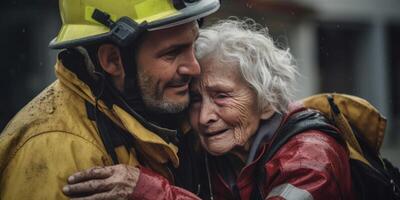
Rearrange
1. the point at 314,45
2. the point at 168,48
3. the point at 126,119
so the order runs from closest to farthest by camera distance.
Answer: the point at 126,119 → the point at 168,48 → the point at 314,45

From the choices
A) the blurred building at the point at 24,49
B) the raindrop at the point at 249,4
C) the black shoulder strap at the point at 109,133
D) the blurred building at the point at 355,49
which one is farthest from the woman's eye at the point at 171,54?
the blurred building at the point at 355,49

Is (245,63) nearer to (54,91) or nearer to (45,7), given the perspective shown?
(54,91)

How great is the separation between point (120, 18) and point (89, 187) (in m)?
0.86

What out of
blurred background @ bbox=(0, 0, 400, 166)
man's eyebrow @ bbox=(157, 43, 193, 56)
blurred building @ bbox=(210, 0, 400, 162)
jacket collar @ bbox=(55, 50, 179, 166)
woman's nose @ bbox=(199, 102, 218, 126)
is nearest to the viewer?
jacket collar @ bbox=(55, 50, 179, 166)

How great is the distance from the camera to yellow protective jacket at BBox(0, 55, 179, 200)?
3.13 meters

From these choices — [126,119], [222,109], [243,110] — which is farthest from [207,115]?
[126,119]

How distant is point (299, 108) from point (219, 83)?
45 centimetres

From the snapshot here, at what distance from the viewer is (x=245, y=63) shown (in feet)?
12.4

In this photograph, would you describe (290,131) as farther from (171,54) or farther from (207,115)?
(171,54)

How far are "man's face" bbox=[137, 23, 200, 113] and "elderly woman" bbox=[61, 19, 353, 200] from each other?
0.23 m

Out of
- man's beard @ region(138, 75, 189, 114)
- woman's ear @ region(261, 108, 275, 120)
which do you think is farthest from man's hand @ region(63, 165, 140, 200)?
woman's ear @ region(261, 108, 275, 120)

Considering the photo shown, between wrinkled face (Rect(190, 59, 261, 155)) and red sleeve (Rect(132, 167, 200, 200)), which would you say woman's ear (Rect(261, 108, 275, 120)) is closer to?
wrinkled face (Rect(190, 59, 261, 155))

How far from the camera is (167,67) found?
353 centimetres

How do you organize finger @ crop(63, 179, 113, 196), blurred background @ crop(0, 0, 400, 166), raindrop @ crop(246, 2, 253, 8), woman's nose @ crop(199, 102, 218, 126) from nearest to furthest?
finger @ crop(63, 179, 113, 196) → woman's nose @ crop(199, 102, 218, 126) → blurred background @ crop(0, 0, 400, 166) → raindrop @ crop(246, 2, 253, 8)
